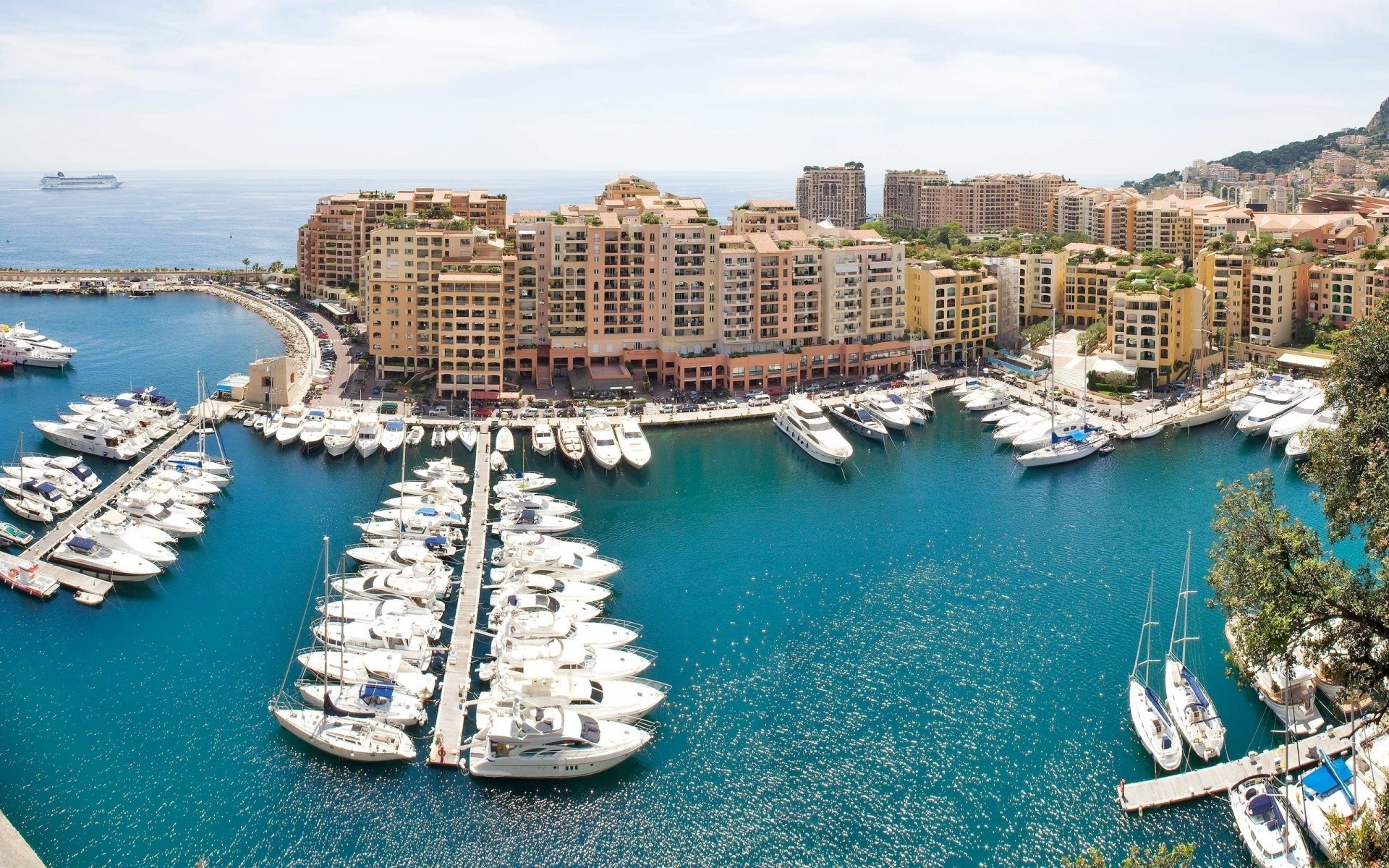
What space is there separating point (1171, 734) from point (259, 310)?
285 feet

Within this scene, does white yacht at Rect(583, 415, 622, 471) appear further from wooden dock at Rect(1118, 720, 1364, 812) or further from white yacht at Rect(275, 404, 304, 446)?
wooden dock at Rect(1118, 720, 1364, 812)

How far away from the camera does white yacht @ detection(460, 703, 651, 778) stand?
104ft

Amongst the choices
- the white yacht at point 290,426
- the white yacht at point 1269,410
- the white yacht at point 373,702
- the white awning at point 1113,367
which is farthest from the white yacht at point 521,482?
the white yacht at point 1269,410

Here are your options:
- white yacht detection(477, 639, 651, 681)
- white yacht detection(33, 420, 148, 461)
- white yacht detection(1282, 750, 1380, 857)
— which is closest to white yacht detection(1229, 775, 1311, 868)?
white yacht detection(1282, 750, 1380, 857)

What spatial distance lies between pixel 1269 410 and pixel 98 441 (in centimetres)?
5929

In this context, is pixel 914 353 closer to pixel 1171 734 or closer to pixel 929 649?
pixel 929 649

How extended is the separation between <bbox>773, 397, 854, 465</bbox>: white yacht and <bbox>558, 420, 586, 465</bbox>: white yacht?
11196 millimetres

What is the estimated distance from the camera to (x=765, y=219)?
9238 cm

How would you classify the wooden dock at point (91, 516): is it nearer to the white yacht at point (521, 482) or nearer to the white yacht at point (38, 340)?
the white yacht at point (521, 482)

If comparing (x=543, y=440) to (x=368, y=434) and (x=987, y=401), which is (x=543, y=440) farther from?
(x=987, y=401)

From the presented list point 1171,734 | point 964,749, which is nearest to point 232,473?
point 964,749

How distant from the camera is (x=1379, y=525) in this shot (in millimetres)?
19562

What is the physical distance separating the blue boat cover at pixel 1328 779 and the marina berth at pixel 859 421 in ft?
115

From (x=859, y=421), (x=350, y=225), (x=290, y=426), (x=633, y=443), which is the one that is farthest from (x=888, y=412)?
(x=350, y=225)
